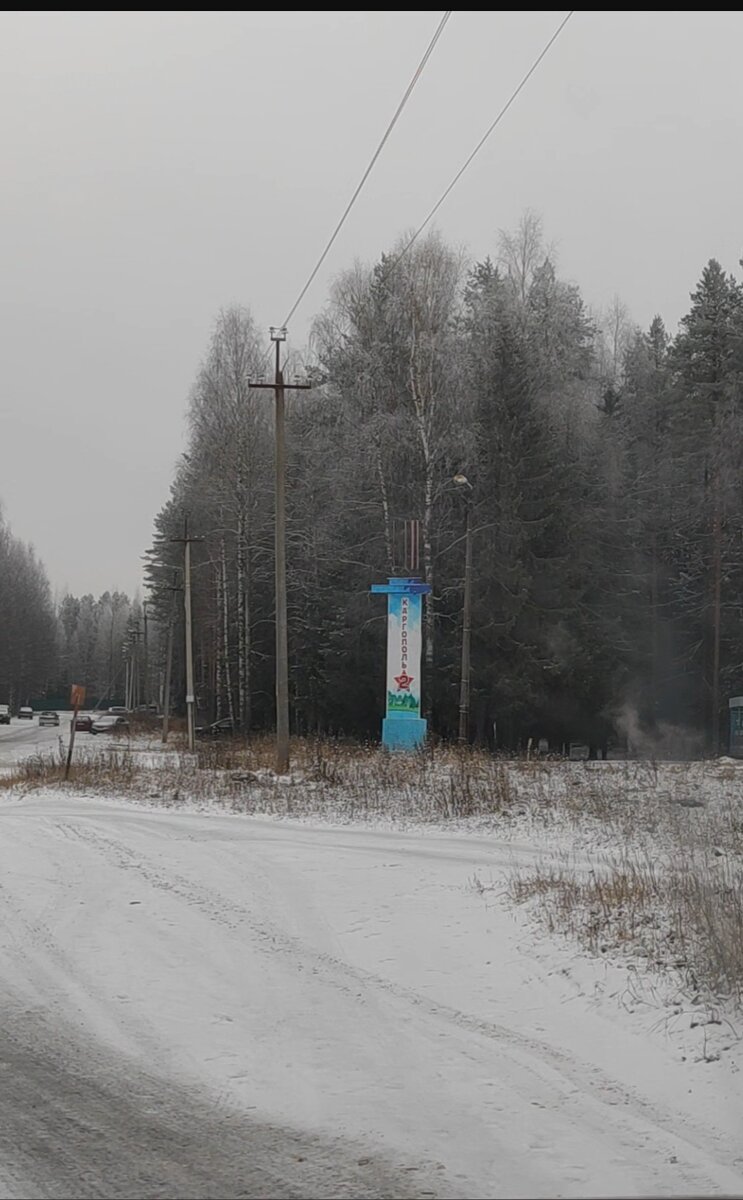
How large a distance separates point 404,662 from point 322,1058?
21275mm

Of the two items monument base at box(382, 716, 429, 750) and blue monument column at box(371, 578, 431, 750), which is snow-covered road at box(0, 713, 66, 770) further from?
blue monument column at box(371, 578, 431, 750)

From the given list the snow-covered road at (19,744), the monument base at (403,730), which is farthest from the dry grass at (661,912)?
the snow-covered road at (19,744)

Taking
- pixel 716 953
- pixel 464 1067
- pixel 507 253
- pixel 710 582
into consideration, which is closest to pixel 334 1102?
pixel 464 1067

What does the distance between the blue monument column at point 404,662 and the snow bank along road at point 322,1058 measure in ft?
52.3

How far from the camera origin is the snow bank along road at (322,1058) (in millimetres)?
4766

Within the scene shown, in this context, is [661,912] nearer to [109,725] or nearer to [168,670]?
[168,670]

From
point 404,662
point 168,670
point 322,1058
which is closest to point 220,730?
point 168,670

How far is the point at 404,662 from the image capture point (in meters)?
27.4

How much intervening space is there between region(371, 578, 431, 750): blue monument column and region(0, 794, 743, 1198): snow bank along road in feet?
52.3

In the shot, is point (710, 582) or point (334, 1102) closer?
point (334, 1102)

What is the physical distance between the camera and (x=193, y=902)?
33.9 ft

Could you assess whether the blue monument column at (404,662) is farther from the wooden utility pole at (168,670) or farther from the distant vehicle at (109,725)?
the distant vehicle at (109,725)

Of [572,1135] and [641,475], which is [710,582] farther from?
[572,1135]

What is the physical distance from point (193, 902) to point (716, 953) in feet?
16.3
